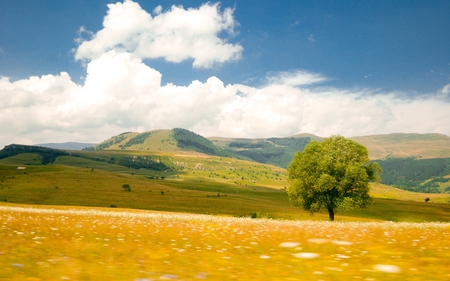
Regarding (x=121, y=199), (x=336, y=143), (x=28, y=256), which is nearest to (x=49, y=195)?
(x=121, y=199)

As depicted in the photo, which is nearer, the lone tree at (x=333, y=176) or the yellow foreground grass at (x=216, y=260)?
the yellow foreground grass at (x=216, y=260)

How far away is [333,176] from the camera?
49.2 meters

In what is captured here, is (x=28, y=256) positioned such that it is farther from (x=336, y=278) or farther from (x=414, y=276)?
(x=414, y=276)

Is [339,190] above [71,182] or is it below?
above

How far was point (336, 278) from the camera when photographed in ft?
22.1

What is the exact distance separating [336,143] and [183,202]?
316 ft

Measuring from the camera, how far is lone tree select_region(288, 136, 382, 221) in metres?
48.1

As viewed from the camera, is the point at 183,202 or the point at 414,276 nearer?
the point at 414,276

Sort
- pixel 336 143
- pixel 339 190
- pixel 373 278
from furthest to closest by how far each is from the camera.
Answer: pixel 336 143 < pixel 339 190 < pixel 373 278

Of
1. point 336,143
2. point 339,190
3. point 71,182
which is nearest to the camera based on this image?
point 339,190

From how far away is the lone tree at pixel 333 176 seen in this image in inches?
1892

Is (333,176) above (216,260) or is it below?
above

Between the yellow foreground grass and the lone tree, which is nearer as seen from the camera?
the yellow foreground grass

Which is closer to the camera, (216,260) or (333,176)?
(216,260)
